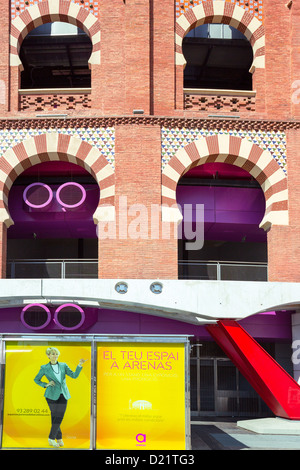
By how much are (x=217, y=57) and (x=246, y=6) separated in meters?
4.71

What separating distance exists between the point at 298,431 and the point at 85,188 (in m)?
9.97

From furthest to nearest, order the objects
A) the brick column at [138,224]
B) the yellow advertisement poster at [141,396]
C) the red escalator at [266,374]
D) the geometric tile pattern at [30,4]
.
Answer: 1. the geometric tile pattern at [30,4]
2. the brick column at [138,224]
3. the red escalator at [266,374]
4. the yellow advertisement poster at [141,396]

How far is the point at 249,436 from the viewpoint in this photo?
49.3 feet

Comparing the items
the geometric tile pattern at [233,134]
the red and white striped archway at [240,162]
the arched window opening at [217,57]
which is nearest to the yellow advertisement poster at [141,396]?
the red and white striped archway at [240,162]

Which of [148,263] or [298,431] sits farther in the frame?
[148,263]

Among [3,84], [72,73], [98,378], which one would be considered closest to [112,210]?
[3,84]

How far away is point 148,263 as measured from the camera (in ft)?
57.1

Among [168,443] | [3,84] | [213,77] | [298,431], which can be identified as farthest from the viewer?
[213,77]

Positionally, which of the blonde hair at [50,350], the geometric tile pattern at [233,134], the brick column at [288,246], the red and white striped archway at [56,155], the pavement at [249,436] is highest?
the geometric tile pattern at [233,134]

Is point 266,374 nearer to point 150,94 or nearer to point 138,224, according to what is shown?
point 138,224

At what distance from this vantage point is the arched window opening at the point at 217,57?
22.5 meters

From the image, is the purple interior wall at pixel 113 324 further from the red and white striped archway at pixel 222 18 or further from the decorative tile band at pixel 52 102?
the red and white striped archway at pixel 222 18

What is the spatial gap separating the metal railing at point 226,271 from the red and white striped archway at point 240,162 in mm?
1342

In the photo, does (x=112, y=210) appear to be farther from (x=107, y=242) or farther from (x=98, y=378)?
(x=98, y=378)
